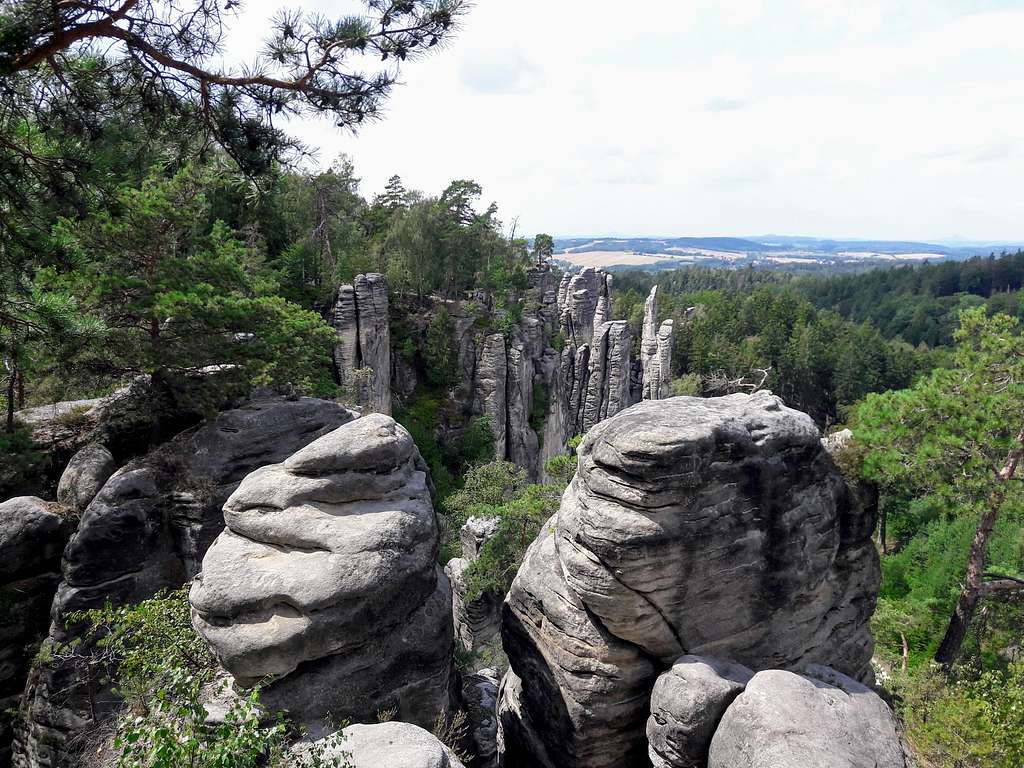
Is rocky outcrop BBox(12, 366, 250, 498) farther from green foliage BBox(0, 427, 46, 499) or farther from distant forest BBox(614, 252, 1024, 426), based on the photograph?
distant forest BBox(614, 252, 1024, 426)

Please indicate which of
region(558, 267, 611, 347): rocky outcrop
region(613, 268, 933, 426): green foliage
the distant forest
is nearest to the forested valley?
the distant forest

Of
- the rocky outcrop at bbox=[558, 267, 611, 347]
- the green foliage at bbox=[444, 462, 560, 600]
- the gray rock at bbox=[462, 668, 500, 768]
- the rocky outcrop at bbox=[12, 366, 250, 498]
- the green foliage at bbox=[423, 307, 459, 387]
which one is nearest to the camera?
the gray rock at bbox=[462, 668, 500, 768]

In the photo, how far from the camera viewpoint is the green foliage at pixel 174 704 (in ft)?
16.7

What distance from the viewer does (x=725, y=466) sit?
9.21 meters

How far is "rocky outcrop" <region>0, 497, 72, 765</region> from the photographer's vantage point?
34.7 feet

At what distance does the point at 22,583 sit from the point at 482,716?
881cm

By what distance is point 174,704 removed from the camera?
6.07 metres

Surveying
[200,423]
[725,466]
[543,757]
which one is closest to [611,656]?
[543,757]

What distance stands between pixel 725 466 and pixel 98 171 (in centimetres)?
939

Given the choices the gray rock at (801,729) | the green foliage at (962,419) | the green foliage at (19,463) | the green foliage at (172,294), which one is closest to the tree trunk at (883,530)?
the green foliage at (962,419)

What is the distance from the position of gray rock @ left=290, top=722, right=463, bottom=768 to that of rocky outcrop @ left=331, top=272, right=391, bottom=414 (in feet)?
73.1

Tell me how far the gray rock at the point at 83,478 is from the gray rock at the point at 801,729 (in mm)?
11710

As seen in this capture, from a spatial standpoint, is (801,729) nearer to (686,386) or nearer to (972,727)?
(972,727)

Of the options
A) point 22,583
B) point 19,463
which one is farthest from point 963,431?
point 19,463
